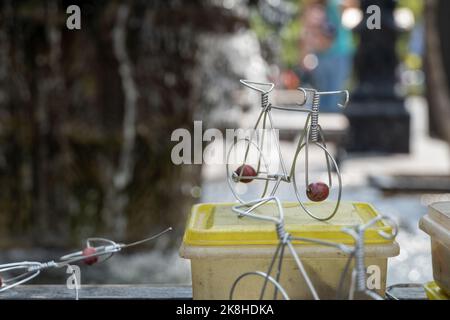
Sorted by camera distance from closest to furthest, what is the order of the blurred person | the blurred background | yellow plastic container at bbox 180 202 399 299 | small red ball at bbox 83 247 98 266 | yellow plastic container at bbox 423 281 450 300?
yellow plastic container at bbox 180 202 399 299, small red ball at bbox 83 247 98 266, yellow plastic container at bbox 423 281 450 300, the blurred background, the blurred person

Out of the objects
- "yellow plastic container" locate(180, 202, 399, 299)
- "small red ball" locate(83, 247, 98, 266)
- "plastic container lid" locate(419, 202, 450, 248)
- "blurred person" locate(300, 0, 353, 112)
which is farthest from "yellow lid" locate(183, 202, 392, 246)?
"blurred person" locate(300, 0, 353, 112)

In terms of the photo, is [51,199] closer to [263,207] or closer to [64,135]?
[64,135]

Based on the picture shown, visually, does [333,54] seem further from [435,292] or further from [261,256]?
[261,256]

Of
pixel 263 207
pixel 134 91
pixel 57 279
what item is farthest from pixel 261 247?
pixel 134 91

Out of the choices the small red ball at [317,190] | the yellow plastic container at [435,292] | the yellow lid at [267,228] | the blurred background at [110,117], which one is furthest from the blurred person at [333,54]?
the small red ball at [317,190]

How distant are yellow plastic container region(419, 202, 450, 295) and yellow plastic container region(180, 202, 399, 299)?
0.85 ft

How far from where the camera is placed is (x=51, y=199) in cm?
653

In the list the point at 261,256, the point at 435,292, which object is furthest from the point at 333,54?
the point at 261,256

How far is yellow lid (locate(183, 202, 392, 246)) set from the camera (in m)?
2.14

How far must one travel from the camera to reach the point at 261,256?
2131 mm

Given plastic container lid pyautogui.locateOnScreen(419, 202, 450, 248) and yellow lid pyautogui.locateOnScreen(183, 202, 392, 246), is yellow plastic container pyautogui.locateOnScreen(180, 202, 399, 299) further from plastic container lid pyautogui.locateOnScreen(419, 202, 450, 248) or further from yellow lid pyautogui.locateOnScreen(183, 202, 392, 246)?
plastic container lid pyautogui.locateOnScreen(419, 202, 450, 248)

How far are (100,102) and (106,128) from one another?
223 mm

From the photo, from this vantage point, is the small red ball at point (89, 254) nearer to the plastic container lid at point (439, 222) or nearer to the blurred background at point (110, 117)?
the plastic container lid at point (439, 222)

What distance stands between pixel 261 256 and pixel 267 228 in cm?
8
